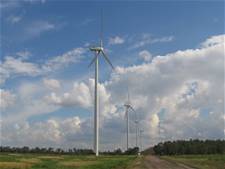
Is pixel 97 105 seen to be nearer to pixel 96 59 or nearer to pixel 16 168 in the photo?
pixel 96 59

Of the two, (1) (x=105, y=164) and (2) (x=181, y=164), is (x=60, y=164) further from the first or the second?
(2) (x=181, y=164)

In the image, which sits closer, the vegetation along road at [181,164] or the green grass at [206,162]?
the vegetation along road at [181,164]

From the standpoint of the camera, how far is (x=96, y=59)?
94500mm

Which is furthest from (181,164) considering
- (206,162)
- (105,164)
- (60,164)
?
(60,164)

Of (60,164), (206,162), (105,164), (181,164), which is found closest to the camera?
(105,164)

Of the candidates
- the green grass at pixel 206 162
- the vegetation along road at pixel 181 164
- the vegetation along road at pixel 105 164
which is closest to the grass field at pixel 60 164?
the vegetation along road at pixel 105 164

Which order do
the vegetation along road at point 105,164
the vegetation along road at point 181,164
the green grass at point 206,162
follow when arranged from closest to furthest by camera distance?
the vegetation along road at point 105,164
the vegetation along road at point 181,164
the green grass at point 206,162

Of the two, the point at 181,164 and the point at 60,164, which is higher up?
the point at 60,164

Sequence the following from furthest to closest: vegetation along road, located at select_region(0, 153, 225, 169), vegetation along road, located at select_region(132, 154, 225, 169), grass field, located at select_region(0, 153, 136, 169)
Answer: vegetation along road, located at select_region(132, 154, 225, 169) → vegetation along road, located at select_region(0, 153, 225, 169) → grass field, located at select_region(0, 153, 136, 169)

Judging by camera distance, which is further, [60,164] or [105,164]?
[60,164]

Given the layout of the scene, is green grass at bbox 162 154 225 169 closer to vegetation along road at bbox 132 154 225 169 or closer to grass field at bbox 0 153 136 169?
vegetation along road at bbox 132 154 225 169

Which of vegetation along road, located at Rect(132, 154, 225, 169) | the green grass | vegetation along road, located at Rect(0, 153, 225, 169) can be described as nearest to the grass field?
vegetation along road, located at Rect(0, 153, 225, 169)

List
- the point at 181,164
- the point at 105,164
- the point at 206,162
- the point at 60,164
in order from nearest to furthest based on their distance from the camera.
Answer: the point at 105,164
the point at 60,164
the point at 181,164
the point at 206,162

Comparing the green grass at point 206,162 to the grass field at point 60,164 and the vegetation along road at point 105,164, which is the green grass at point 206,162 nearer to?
the vegetation along road at point 105,164
